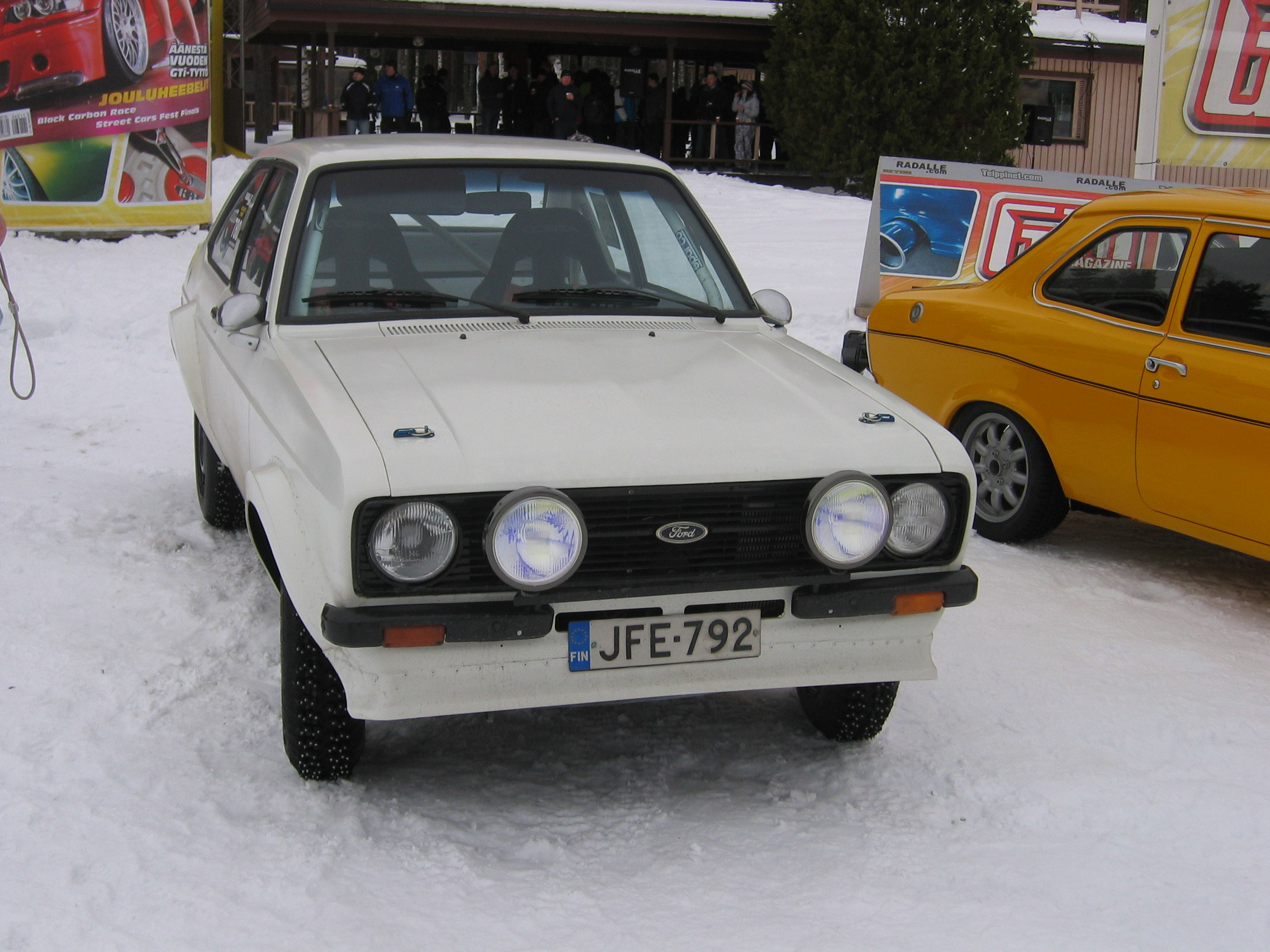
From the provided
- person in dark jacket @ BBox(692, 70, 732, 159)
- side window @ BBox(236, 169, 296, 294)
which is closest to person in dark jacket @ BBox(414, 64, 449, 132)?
person in dark jacket @ BBox(692, 70, 732, 159)

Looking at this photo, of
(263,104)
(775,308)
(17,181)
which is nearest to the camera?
(775,308)

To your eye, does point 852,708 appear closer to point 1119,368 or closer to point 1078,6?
point 1119,368

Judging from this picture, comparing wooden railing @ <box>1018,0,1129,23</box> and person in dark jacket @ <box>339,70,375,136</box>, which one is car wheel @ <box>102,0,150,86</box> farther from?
wooden railing @ <box>1018,0,1129,23</box>

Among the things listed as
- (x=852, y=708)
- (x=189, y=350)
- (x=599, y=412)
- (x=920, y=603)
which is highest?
(x=599, y=412)

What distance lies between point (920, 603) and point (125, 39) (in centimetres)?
1289

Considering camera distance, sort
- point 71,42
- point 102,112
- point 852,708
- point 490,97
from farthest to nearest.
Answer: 1. point 490,97
2. point 102,112
3. point 71,42
4. point 852,708

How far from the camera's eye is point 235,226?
509 cm

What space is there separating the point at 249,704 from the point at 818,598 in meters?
1.78

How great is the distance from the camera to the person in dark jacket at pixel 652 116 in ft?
77.2

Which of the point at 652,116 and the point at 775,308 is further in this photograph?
the point at 652,116

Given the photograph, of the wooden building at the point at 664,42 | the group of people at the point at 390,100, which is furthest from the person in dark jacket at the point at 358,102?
the wooden building at the point at 664,42

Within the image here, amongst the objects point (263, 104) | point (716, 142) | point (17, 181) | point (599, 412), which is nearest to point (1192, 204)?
point (599, 412)

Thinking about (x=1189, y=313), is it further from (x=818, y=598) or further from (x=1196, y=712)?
(x=818, y=598)

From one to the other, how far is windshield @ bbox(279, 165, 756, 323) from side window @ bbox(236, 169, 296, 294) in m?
0.18
